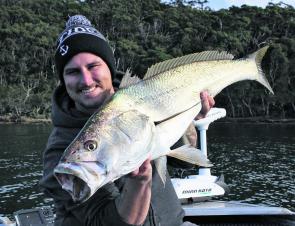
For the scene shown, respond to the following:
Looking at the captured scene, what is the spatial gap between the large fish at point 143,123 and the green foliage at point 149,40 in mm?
68937

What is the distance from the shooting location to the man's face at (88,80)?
115 inches

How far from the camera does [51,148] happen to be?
3.06 metres

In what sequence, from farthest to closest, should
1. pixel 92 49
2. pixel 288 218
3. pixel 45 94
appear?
1. pixel 45 94
2. pixel 288 218
3. pixel 92 49

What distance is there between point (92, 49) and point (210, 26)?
9532cm

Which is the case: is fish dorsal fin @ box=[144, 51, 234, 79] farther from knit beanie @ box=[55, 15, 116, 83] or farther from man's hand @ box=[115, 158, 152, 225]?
man's hand @ box=[115, 158, 152, 225]

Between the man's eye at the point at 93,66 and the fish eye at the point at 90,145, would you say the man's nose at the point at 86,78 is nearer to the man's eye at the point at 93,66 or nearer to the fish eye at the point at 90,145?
the man's eye at the point at 93,66

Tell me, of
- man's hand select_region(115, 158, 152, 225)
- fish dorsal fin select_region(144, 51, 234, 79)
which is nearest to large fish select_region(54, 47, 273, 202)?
fish dorsal fin select_region(144, 51, 234, 79)

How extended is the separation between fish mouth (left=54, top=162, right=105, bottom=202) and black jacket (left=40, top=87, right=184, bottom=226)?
0.56 meters

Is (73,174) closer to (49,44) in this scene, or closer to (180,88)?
(180,88)

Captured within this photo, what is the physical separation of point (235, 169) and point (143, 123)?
27.9 metres

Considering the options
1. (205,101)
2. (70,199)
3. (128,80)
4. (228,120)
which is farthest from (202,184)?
(228,120)

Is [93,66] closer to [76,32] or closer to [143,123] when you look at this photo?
[76,32]

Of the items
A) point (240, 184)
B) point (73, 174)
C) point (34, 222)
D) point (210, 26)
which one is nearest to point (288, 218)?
point (34, 222)

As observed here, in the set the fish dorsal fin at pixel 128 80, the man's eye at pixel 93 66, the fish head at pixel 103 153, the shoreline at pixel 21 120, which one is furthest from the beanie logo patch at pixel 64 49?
the shoreline at pixel 21 120
